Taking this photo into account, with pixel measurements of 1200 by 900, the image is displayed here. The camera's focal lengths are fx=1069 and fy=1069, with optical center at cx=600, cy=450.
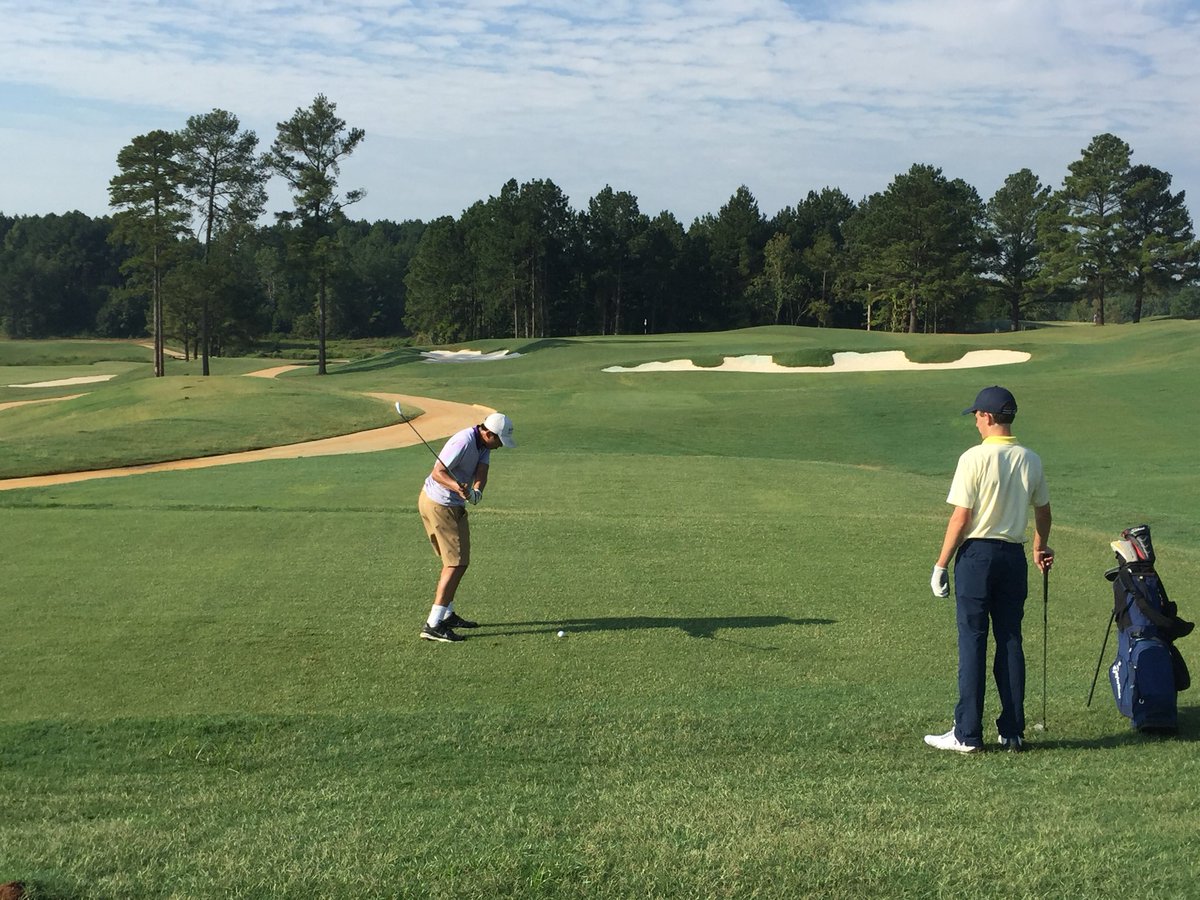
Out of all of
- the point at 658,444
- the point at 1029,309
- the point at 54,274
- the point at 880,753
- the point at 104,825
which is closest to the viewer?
the point at 104,825

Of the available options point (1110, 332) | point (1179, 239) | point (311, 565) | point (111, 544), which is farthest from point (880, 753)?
point (1179, 239)

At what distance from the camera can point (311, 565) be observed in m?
11.5

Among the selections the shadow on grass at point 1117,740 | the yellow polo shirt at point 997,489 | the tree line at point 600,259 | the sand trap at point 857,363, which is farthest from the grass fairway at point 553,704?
the tree line at point 600,259

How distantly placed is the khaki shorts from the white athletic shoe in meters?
4.39

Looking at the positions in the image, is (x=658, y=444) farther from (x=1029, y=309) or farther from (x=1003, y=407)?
(x=1029, y=309)

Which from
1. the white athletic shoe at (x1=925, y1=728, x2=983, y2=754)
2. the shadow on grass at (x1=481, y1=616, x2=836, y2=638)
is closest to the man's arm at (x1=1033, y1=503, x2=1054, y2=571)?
the white athletic shoe at (x1=925, y1=728, x2=983, y2=754)

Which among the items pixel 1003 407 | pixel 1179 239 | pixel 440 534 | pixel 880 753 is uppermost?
pixel 1179 239

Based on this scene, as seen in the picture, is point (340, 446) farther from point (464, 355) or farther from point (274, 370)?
point (274, 370)

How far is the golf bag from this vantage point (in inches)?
269

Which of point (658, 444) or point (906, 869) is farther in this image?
point (658, 444)

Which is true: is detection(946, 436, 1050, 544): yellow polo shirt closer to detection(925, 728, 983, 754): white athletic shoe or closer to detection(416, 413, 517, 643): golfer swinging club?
detection(925, 728, 983, 754): white athletic shoe

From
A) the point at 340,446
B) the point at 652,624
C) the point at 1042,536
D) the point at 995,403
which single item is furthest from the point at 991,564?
the point at 340,446

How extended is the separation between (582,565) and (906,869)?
7633 millimetres

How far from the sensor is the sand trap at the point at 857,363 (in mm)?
41188
